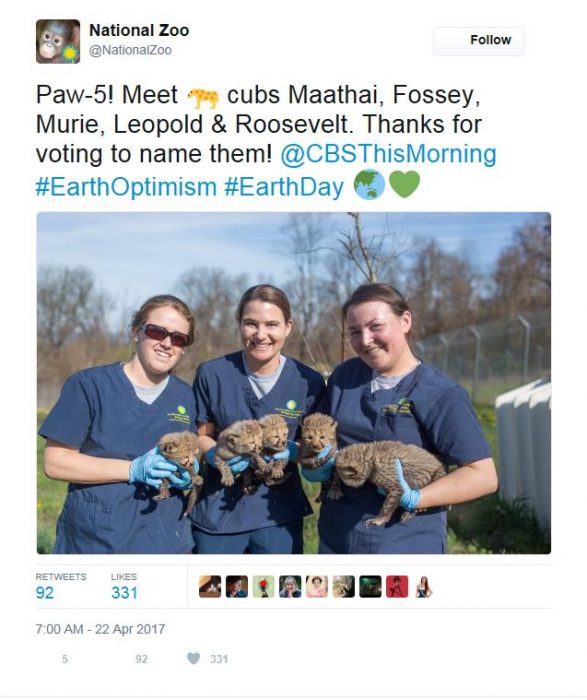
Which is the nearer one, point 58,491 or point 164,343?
point 164,343

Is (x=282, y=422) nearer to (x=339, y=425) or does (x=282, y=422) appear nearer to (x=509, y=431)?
(x=339, y=425)

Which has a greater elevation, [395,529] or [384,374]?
[384,374]

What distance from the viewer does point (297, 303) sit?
4258mm

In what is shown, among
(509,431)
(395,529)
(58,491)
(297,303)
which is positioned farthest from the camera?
(509,431)

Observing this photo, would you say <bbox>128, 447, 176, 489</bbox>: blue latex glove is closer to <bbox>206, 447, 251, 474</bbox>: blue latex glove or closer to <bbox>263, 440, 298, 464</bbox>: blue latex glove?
<bbox>206, 447, 251, 474</bbox>: blue latex glove

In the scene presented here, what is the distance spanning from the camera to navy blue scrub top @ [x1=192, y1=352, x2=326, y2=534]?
345 centimetres
